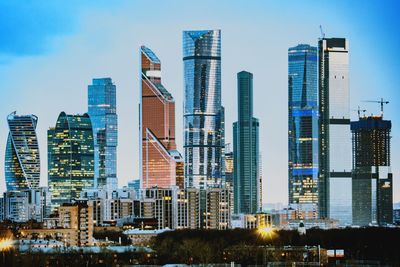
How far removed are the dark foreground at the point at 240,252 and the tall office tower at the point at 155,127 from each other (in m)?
56.4

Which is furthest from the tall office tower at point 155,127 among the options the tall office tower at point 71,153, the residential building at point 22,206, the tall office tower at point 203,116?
the residential building at point 22,206

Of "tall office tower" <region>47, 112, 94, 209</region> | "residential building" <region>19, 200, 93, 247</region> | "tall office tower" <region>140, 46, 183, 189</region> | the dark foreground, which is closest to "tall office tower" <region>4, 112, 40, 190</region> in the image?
"tall office tower" <region>47, 112, 94, 209</region>

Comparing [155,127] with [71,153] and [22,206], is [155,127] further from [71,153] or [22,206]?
[22,206]

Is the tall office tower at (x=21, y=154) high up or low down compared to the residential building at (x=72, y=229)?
up

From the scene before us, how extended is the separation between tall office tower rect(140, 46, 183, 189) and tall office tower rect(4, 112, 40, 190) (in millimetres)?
13340

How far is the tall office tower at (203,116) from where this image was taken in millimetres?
138375

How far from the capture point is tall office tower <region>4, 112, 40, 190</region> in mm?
132625

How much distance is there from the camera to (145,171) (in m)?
130

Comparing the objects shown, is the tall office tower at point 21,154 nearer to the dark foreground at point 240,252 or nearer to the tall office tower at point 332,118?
the tall office tower at point 332,118

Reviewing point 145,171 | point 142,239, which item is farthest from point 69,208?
point 145,171

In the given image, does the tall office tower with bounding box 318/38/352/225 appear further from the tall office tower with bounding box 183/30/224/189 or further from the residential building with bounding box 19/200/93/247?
the residential building with bounding box 19/200/93/247

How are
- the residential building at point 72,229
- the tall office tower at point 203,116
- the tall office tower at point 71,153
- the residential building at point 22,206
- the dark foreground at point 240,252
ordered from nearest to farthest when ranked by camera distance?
the dark foreground at point 240,252 → the residential building at point 72,229 → the residential building at point 22,206 → the tall office tower at point 203,116 → the tall office tower at point 71,153

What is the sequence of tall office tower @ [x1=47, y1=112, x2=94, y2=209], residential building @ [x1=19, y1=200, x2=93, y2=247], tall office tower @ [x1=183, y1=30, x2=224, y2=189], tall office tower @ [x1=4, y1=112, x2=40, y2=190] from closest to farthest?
residential building @ [x1=19, y1=200, x2=93, y2=247]
tall office tower @ [x1=4, y1=112, x2=40, y2=190]
tall office tower @ [x1=183, y1=30, x2=224, y2=189]
tall office tower @ [x1=47, y1=112, x2=94, y2=209]

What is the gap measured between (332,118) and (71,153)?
109 ft
